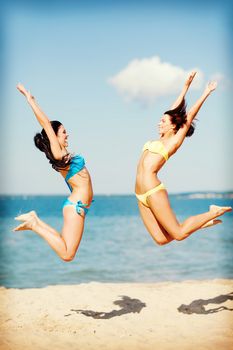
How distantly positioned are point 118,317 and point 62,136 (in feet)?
13.5

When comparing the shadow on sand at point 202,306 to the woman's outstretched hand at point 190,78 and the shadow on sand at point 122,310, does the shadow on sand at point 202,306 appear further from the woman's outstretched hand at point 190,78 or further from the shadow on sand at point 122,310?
the woman's outstretched hand at point 190,78

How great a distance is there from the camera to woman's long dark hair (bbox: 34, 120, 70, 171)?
5.66 meters

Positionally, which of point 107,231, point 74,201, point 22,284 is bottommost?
point 107,231

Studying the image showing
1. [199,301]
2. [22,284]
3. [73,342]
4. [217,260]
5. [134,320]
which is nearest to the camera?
[73,342]

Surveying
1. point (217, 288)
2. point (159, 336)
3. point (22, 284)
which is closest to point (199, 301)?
point (217, 288)

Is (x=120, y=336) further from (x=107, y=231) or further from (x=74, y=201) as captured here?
(x=107, y=231)

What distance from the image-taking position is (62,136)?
5711mm

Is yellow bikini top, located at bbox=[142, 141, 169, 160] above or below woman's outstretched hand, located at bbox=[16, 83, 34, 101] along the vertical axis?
below

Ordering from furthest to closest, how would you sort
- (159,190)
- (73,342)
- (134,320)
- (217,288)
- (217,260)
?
1. (217,260)
2. (217,288)
3. (134,320)
4. (73,342)
5. (159,190)

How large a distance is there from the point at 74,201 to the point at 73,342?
2.71 metres

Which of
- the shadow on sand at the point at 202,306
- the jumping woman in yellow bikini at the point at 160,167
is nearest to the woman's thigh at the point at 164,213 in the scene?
the jumping woman in yellow bikini at the point at 160,167

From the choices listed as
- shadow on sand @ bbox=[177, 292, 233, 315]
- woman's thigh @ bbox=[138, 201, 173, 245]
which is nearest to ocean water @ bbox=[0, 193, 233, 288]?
shadow on sand @ bbox=[177, 292, 233, 315]

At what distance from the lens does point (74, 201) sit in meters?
5.75

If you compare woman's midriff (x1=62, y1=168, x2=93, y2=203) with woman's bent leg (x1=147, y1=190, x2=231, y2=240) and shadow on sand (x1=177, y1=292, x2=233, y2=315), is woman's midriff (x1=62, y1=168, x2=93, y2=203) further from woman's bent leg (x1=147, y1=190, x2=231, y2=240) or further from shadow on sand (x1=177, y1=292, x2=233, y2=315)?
shadow on sand (x1=177, y1=292, x2=233, y2=315)
